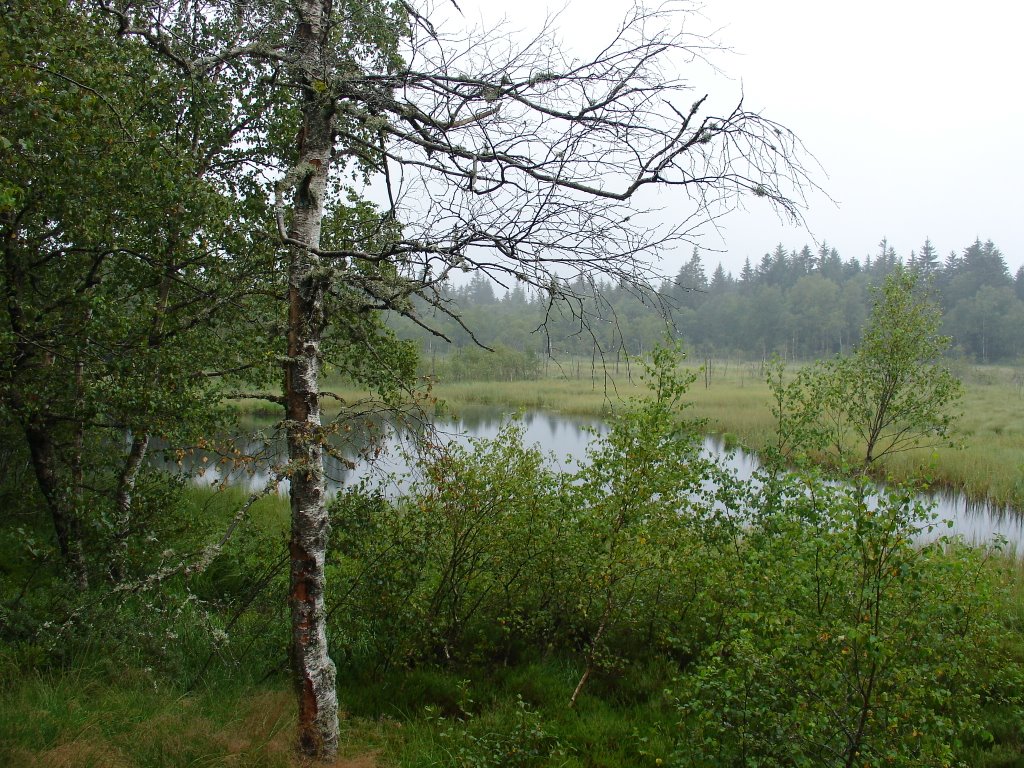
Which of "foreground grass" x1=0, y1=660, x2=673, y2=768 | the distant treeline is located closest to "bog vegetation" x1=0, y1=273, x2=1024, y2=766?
"foreground grass" x1=0, y1=660, x2=673, y2=768

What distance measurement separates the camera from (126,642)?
5207 millimetres

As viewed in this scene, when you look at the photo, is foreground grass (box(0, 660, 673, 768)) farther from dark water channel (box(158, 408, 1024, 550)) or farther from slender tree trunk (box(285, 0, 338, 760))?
dark water channel (box(158, 408, 1024, 550))

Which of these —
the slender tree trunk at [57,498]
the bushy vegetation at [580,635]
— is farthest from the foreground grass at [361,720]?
the slender tree trunk at [57,498]

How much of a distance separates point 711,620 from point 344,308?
5470mm

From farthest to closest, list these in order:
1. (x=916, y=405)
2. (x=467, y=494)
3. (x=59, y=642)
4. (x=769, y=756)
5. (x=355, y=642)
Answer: (x=916, y=405) → (x=355, y=642) → (x=467, y=494) → (x=59, y=642) → (x=769, y=756)

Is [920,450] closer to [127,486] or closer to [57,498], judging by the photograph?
[127,486]

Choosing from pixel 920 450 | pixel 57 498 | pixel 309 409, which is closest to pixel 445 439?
pixel 57 498

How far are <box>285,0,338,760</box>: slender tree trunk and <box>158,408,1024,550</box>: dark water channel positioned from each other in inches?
8.9

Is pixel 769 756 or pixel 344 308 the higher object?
pixel 344 308

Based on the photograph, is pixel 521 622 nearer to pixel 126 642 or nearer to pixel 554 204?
pixel 126 642

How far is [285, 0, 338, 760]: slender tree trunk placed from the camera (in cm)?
383

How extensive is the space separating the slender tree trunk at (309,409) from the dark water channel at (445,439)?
225mm

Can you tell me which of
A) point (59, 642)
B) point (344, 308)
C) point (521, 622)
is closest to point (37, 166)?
point (344, 308)

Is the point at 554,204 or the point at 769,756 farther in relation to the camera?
the point at 769,756
